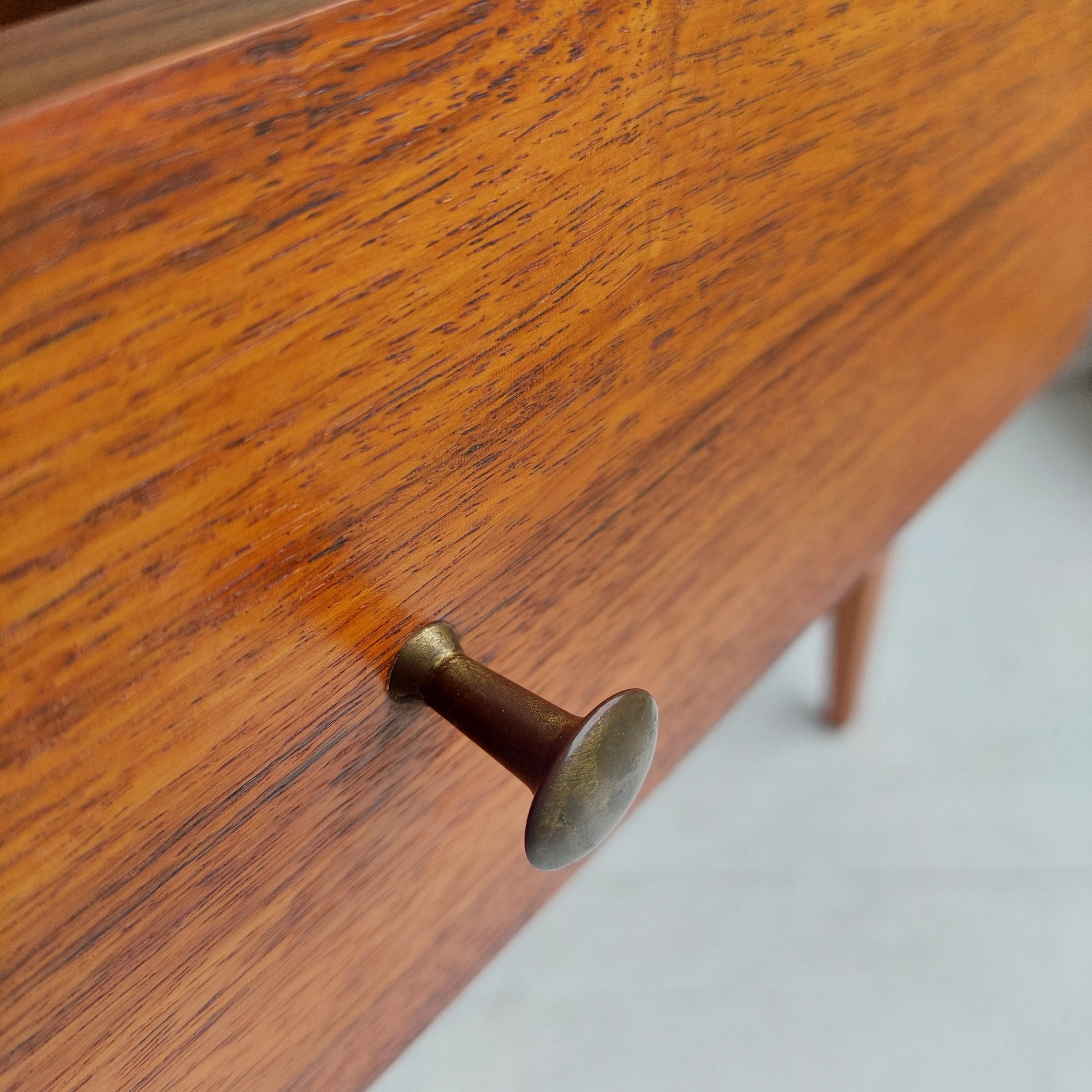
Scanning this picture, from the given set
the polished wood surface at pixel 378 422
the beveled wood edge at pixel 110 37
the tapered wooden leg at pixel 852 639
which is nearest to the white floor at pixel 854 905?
the tapered wooden leg at pixel 852 639

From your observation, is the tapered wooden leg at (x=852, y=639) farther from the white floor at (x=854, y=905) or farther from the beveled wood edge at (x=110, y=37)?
the beveled wood edge at (x=110, y=37)

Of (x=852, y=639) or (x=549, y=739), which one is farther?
(x=852, y=639)

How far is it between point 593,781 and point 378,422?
0.07m

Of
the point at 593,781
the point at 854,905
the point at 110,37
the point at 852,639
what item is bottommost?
the point at 854,905

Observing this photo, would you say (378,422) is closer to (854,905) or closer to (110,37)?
(110,37)

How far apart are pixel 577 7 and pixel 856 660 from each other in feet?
2.10

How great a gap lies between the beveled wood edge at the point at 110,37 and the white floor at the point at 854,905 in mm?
560

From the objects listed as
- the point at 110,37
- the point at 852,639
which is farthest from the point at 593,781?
the point at 852,639

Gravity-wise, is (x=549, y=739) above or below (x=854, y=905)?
above

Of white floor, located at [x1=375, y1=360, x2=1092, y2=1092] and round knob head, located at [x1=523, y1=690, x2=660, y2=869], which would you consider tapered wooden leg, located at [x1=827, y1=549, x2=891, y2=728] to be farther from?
round knob head, located at [x1=523, y1=690, x2=660, y2=869]

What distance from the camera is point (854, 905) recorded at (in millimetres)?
705

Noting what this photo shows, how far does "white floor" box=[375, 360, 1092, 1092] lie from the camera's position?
2.10ft

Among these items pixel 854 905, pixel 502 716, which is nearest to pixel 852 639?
pixel 854 905

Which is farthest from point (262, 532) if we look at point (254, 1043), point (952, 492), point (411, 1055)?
point (952, 492)
